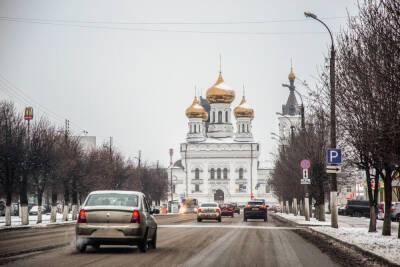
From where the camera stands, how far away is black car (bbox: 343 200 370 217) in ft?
229

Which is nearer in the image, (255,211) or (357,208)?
(255,211)

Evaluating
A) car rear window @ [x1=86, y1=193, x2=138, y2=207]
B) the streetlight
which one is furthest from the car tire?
the streetlight

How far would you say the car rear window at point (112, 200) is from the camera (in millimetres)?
18984

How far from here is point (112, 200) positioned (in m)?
19.1

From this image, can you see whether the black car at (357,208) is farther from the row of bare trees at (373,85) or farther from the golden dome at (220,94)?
the golden dome at (220,94)

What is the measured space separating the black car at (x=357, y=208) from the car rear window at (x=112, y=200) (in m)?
52.9

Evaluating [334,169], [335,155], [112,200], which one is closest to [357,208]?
[334,169]

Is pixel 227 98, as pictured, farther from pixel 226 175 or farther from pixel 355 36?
pixel 355 36

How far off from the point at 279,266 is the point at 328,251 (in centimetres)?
539

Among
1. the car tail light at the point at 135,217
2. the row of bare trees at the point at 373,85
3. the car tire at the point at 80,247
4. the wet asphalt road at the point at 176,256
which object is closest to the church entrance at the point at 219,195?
the row of bare trees at the point at 373,85

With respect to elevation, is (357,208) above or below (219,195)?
below

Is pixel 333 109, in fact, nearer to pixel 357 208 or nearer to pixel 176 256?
pixel 176 256

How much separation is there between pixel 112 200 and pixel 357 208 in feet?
179

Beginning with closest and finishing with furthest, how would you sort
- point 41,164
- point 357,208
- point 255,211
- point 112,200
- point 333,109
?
point 112,200
point 333,109
point 41,164
point 255,211
point 357,208
